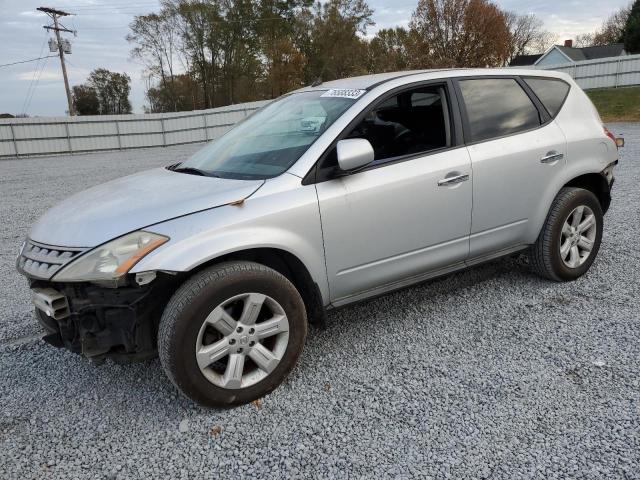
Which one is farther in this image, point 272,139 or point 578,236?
point 578,236

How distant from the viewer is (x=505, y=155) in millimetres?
3562

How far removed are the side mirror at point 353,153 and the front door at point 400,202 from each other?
133 mm

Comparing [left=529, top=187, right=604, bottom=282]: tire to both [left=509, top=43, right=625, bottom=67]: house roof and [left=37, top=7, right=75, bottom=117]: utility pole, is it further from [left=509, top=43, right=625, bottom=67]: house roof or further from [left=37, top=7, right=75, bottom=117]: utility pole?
[left=509, top=43, right=625, bottom=67]: house roof

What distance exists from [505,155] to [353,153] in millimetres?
1341

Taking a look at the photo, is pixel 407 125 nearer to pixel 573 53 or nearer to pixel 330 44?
pixel 330 44

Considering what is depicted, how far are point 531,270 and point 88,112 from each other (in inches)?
2031

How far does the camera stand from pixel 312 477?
86.1 inches

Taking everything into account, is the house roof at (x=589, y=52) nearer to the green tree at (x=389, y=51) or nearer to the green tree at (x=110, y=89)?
the green tree at (x=389, y=51)

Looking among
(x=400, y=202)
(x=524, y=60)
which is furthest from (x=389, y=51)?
(x=400, y=202)

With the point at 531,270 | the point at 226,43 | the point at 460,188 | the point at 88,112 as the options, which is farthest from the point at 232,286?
the point at 88,112

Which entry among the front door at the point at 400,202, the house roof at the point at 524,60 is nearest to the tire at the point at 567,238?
the front door at the point at 400,202

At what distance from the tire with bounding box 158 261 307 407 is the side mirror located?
71cm

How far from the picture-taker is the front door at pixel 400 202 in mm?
2949

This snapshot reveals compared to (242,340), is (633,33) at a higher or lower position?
higher
